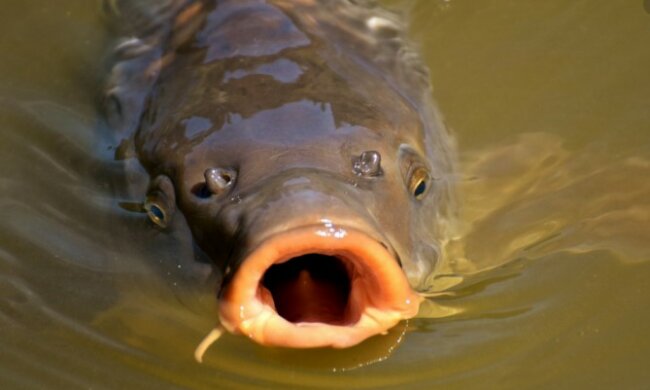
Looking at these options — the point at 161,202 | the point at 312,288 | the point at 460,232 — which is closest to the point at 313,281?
the point at 312,288

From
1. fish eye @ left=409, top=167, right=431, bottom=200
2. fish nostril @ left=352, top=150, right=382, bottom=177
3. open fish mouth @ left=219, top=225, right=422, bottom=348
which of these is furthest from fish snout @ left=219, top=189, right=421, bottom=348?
fish eye @ left=409, top=167, right=431, bottom=200

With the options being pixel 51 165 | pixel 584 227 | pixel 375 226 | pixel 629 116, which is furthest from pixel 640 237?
pixel 51 165

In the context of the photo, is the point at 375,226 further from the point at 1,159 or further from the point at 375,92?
the point at 1,159

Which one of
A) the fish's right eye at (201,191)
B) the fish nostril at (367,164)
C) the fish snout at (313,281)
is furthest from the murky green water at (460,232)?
the fish nostril at (367,164)

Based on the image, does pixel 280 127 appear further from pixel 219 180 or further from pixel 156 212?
pixel 156 212

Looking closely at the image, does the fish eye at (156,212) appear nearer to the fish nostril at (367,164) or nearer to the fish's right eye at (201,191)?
the fish's right eye at (201,191)

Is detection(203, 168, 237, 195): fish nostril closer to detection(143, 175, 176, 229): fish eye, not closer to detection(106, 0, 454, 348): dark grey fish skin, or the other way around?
detection(106, 0, 454, 348): dark grey fish skin
